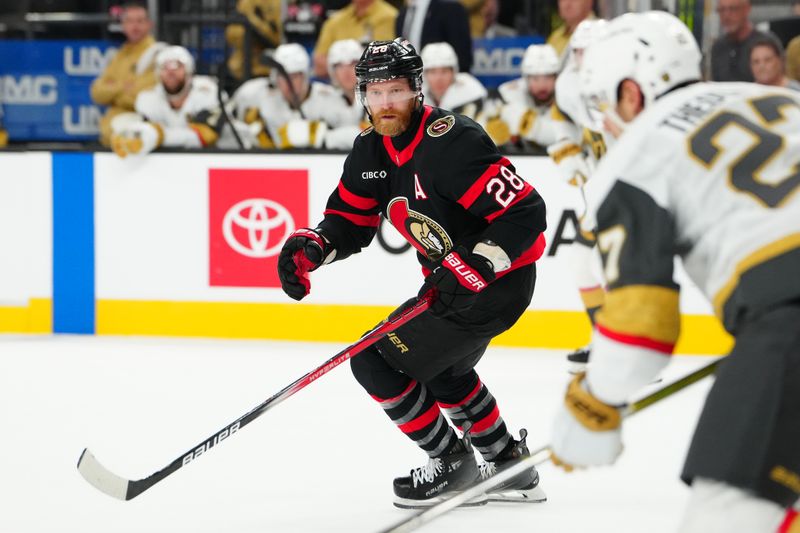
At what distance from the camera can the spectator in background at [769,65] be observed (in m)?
5.84

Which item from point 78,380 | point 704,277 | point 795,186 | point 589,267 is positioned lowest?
point 78,380

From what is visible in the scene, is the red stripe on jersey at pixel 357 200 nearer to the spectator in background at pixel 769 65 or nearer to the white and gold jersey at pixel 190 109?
the white and gold jersey at pixel 190 109

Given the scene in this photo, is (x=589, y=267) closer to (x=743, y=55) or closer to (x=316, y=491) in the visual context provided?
(x=316, y=491)

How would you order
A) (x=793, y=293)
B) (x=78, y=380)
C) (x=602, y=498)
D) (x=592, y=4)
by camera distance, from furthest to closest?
(x=592, y=4) < (x=78, y=380) < (x=602, y=498) < (x=793, y=293)

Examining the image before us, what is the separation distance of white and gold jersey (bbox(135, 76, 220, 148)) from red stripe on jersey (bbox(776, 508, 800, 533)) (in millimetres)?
4772

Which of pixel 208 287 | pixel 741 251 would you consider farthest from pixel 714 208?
pixel 208 287

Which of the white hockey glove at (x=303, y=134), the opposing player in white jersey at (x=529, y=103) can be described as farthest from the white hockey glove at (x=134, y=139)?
the opposing player in white jersey at (x=529, y=103)

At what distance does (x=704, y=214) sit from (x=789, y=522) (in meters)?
0.44

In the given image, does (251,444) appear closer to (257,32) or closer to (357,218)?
(357,218)

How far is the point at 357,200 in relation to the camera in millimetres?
3238

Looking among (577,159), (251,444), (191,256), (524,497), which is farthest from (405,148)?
(191,256)

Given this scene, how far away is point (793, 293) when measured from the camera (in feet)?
5.61

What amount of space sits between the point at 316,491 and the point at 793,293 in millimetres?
1994

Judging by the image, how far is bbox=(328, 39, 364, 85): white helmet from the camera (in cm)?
643
